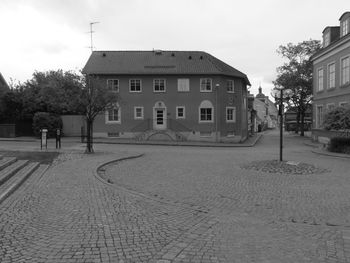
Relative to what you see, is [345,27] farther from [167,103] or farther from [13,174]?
[13,174]

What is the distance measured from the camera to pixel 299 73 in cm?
5169

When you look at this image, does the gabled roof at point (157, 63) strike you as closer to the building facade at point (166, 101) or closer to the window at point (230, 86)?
the building facade at point (166, 101)

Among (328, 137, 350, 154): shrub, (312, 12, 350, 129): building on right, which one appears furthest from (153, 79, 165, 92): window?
(328, 137, 350, 154): shrub

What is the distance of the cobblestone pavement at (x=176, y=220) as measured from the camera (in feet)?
16.4

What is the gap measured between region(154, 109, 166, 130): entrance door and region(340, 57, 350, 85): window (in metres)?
16.1

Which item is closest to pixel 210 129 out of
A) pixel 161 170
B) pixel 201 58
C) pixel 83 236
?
pixel 201 58

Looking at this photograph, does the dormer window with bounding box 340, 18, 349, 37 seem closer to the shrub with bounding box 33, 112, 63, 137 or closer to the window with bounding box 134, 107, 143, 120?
the window with bounding box 134, 107, 143, 120

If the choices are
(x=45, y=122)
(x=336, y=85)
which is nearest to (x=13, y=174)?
(x=45, y=122)

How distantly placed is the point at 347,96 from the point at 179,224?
87.4 feet

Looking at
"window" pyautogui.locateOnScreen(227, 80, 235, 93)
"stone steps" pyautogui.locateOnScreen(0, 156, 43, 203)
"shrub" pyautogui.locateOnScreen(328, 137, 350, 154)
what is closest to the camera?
"stone steps" pyautogui.locateOnScreen(0, 156, 43, 203)

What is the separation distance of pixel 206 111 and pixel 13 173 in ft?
91.4

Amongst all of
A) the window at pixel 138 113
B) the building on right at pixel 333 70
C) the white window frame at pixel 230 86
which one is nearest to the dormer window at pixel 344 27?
the building on right at pixel 333 70

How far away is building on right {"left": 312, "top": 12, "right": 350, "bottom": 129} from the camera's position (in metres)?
29.7

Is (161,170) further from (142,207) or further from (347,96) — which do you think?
(347,96)
